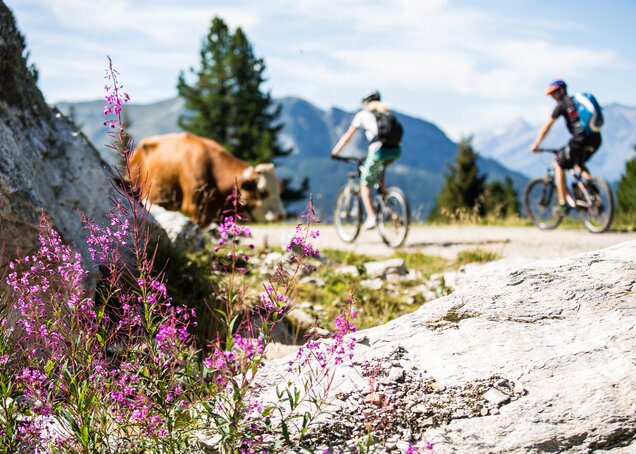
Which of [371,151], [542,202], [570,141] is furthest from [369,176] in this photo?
[542,202]

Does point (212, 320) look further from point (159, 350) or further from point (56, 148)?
point (159, 350)

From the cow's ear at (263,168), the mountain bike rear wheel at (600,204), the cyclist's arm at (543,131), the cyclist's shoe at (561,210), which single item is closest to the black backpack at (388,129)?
the cyclist's arm at (543,131)

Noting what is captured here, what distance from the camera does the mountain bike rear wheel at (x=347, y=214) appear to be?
39.1ft

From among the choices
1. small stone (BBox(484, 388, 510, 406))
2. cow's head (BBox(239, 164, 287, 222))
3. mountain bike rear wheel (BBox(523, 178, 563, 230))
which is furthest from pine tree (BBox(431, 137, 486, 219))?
small stone (BBox(484, 388, 510, 406))

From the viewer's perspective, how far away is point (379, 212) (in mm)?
11164

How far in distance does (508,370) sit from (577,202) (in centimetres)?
1031

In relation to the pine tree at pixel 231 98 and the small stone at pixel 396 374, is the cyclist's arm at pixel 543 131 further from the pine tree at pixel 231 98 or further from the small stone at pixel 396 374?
the pine tree at pixel 231 98

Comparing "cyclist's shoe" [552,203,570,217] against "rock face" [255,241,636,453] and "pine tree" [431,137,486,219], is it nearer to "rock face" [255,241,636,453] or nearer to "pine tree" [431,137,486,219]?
"rock face" [255,241,636,453]

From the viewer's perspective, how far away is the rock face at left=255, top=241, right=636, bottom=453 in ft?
8.16

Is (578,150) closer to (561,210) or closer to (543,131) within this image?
(543,131)

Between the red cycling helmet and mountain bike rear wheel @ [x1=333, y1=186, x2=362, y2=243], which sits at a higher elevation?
the red cycling helmet

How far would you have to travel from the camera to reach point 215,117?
5197 centimetres

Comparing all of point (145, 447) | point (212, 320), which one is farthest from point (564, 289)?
point (212, 320)

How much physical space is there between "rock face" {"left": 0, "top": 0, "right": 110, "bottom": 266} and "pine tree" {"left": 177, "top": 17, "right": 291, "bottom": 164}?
42.0m
